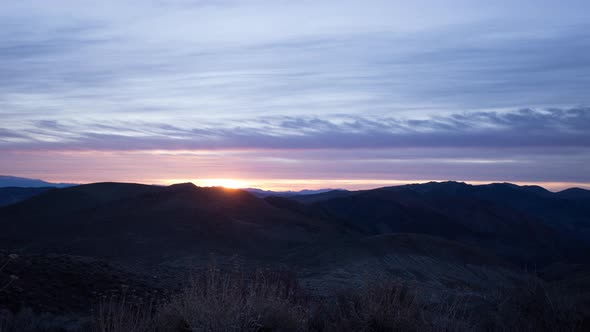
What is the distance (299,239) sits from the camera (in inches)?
1729

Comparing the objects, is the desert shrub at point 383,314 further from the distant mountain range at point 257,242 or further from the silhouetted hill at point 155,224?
the silhouetted hill at point 155,224

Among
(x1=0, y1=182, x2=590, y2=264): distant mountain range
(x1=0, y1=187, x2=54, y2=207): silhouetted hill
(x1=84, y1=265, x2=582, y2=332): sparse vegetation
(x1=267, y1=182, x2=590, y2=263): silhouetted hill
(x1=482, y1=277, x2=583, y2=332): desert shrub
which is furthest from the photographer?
(x1=0, y1=187, x2=54, y2=207): silhouetted hill

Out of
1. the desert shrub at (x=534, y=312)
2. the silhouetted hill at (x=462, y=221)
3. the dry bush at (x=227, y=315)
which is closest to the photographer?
the dry bush at (x=227, y=315)

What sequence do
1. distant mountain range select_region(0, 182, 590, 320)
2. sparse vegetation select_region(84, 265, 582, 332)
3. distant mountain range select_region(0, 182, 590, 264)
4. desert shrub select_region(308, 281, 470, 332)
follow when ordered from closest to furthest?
sparse vegetation select_region(84, 265, 582, 332)
desert shrub select_region(308, 281, 470, 332)
distant mountain range select_region(0, 182, 590, 320)
distant mountain range select_region(0, 182, 590, 264)

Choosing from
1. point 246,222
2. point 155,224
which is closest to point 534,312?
point 155,224

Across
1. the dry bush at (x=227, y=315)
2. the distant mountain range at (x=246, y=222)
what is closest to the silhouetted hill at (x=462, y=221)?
the distant mountain range at (x=246, y=222)

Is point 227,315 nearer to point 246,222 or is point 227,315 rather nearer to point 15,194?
point 246,222

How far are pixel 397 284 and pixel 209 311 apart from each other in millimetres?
3609

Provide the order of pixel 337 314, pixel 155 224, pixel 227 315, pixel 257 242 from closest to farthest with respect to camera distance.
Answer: pixel 227 315, pixel 337 314, pixel 257 242, pixel 155 224

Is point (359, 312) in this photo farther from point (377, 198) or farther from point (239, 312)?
point (377, 198)

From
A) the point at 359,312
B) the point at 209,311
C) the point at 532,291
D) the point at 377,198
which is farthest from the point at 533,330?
the point at 377,198

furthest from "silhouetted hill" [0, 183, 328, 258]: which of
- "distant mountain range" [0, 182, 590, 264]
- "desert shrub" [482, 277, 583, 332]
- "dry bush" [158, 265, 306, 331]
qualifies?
"dry bush" [158, 265, 306, 331]

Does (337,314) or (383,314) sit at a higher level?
(383,314)

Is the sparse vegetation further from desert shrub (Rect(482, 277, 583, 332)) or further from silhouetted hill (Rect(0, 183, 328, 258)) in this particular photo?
silhouetted hill (Rect(0, 183, 328, 258))
